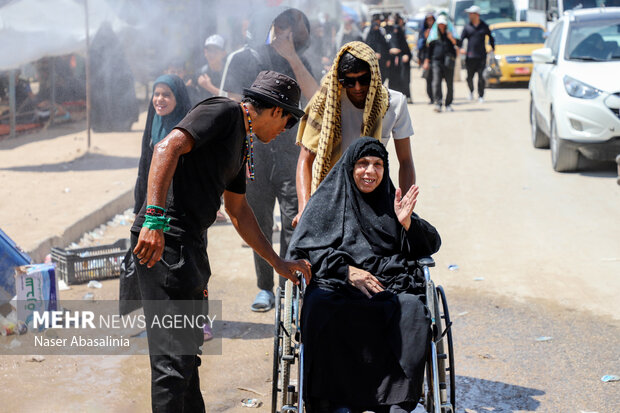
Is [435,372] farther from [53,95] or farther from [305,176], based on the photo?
[53,95]

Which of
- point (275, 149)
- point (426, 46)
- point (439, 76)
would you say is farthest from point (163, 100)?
point (426, 46)

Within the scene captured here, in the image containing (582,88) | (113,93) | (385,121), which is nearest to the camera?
(385,121)

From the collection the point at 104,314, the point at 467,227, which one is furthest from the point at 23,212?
the point at 467,227

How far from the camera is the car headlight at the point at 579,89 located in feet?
31.8

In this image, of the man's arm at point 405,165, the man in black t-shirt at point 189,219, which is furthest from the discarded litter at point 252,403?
the man's arm at point 405,165

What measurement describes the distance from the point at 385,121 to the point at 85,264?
315 cm

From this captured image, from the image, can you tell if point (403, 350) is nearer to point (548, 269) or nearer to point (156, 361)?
point (156, 361)

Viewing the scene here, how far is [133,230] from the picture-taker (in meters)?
3.26

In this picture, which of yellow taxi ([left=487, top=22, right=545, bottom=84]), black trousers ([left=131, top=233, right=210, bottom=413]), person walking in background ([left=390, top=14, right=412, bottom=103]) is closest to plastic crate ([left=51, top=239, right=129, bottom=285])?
black trousers ([left=131, top=233, right=210, bottom=413])

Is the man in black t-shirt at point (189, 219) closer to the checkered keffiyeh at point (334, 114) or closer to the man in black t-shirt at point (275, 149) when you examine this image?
the checkered keffiyeh at point (334, 114)

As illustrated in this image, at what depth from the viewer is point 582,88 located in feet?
32.1

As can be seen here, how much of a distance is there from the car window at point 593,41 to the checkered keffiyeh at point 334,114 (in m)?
7.15

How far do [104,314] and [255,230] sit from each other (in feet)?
7.79

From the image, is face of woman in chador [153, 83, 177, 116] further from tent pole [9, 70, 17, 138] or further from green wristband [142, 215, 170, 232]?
tent pole [9, 70, 17, 138]
